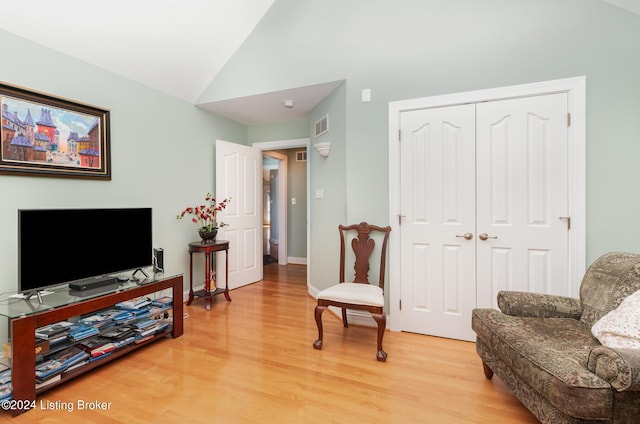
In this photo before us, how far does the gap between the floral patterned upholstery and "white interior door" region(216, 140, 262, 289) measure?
316cm

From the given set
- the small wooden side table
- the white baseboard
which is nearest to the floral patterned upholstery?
the small wooden side table

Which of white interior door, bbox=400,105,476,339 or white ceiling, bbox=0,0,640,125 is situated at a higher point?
white ceiling, bbox=0,0,640,125

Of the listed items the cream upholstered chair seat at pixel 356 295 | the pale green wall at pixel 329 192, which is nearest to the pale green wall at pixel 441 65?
the pale green wall at pixel 329 192

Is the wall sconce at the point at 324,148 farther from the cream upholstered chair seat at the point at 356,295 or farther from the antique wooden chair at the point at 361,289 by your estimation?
the cream upholstered chair seat at the point at 356,295

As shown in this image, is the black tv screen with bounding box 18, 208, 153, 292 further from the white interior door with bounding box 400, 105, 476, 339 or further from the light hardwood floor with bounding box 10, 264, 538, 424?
the white interior door with bounding box 400, 105, 476, 339

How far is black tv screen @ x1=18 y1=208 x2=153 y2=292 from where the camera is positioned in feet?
6.56

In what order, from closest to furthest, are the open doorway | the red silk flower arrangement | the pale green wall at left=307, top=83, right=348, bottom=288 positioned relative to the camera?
the pale green wall at left=307, top=83, right=348, bottom=288
the red silk flower arrangement
the open doorway

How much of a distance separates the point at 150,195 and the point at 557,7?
164 inches

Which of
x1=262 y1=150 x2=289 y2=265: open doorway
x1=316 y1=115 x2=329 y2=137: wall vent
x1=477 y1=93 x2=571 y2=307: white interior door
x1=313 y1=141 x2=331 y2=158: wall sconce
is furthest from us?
x1=262 y1=150 x2=289 y2=265: open doorway

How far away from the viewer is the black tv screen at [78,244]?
2.00 m

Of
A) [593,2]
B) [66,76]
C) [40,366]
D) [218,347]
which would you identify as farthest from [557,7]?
[40,366]

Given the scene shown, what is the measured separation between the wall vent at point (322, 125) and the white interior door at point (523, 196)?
1.60 metres

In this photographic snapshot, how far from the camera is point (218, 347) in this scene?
98.6 inches

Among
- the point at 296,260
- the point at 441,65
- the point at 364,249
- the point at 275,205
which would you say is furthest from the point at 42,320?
the point at 275,205
